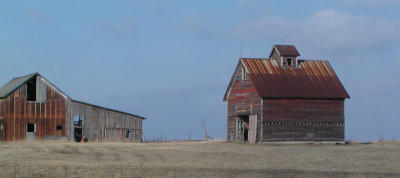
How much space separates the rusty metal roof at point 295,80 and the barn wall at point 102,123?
1505cm

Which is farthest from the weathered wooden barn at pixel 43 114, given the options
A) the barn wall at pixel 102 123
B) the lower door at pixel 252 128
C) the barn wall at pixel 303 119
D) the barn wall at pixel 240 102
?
the barn wall at pixel 303 119

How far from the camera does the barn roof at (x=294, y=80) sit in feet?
193

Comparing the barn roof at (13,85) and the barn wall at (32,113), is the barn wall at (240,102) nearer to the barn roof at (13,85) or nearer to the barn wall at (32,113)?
the barn wall at (32,113)

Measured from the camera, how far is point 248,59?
61656 millimetres

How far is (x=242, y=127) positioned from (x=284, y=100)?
5951 mm

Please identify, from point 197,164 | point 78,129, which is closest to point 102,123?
point 78,129

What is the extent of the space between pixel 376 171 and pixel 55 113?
35213 millimetres

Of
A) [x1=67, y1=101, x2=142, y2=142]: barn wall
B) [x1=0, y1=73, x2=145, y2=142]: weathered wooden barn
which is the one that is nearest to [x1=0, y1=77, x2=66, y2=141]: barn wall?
[x1=0, y1=73, x2=145, y2=142]: weathered wooden barn

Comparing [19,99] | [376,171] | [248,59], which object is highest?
[248,59]

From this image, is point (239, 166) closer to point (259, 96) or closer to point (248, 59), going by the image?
point (259, 96)

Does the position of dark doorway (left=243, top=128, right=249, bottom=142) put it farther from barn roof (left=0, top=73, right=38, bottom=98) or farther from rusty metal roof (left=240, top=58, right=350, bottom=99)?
→ barn roof (left=0, top=73, right=38, bottom=98)

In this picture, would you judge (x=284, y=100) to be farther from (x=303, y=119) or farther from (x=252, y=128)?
(x=252, y=128)

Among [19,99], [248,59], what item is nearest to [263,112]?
[248,59]

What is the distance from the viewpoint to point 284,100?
5847 centimetres
